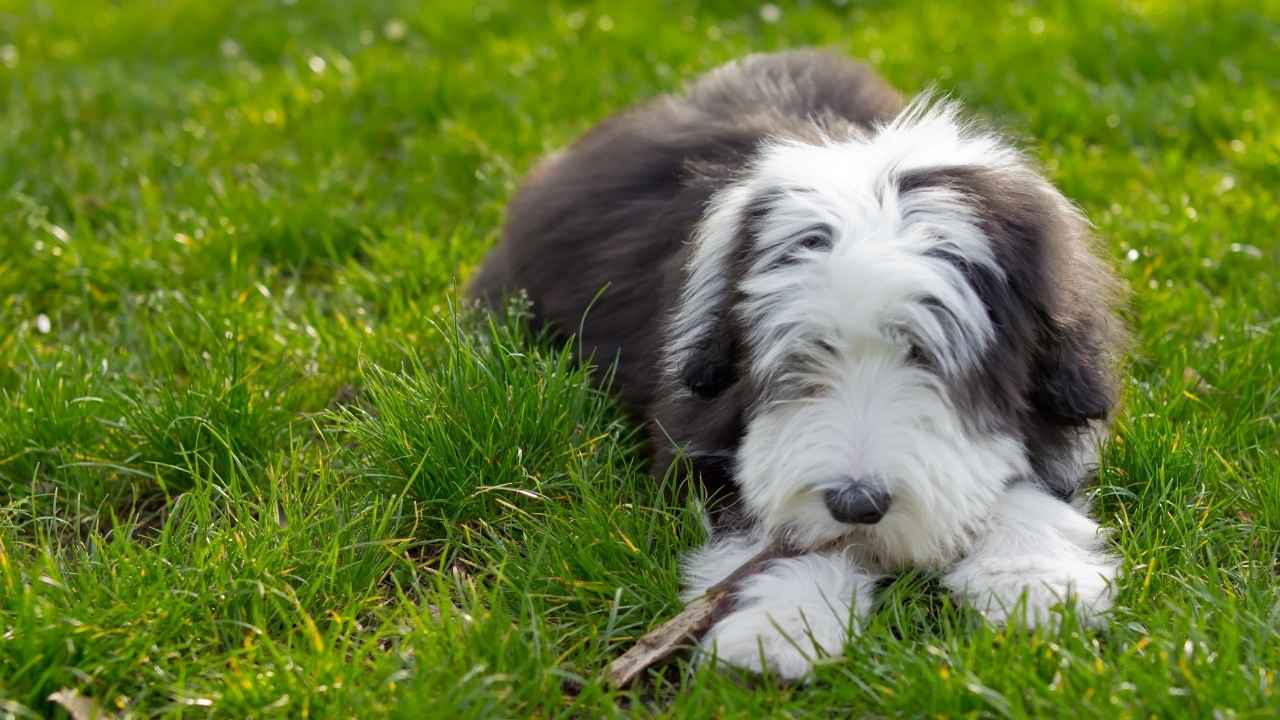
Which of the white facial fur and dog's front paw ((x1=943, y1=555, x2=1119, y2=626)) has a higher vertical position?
the white facial fur

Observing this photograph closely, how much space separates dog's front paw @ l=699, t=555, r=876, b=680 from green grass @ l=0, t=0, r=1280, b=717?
66mm

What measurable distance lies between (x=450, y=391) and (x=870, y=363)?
51.8 inches

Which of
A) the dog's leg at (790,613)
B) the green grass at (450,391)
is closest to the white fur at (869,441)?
the dog's leg at (790,613)

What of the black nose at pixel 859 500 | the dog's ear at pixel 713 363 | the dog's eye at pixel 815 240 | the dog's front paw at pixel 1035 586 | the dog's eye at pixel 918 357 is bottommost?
the dog's front paw at pixel 1035 586

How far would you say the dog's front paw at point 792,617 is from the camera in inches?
118

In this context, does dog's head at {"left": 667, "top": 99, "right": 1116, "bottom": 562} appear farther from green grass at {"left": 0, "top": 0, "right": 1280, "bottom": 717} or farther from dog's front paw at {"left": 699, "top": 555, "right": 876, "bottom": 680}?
green grass at {"left": 0, "top": 0, "right": 1280, "bottom": 717}

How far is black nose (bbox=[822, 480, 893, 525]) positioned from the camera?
2.87 m

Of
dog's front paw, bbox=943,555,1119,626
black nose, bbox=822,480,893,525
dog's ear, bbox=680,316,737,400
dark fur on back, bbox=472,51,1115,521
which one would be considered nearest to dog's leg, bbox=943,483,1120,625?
dog's front paw, bbox=943,555,1119,626

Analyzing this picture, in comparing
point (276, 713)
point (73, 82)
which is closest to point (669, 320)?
point (276, 713)

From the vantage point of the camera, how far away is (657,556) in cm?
347

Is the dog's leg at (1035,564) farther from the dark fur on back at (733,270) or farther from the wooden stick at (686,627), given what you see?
the wooden stick at (686,627)

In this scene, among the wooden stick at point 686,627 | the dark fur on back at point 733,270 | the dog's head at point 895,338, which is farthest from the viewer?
the dark fur on back at point 733,270

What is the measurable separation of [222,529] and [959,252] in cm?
195

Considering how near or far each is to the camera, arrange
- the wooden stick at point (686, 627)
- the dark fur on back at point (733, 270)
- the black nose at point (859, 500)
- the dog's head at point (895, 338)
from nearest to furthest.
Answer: the black nose at point (859, 500) → the dog's head at point (895, 338) → the wooden stick at point (686, 627) → the dark fur on back at point (733, 270)
